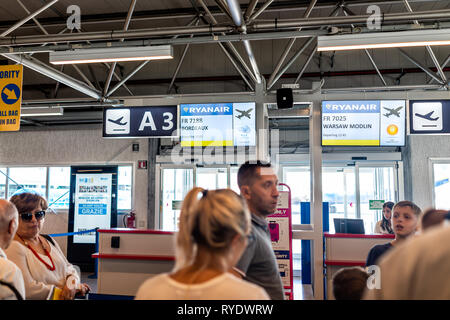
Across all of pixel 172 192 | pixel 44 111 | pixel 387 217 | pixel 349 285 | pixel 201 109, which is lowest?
pixel 349 285

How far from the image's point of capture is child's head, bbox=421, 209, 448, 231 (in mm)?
1045

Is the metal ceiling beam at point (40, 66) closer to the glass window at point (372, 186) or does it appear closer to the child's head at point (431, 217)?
the child's head at point (431, 217)

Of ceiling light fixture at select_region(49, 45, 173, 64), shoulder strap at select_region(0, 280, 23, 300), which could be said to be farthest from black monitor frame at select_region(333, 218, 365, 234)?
shoulder strap at select_region(0, 280, 23, 300)

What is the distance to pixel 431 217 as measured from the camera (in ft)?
3.48

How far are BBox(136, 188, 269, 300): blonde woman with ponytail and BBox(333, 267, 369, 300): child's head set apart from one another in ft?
2.63

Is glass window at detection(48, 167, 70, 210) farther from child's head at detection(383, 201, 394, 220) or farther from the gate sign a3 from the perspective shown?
child's head at detection(383, 201, 394, 220)

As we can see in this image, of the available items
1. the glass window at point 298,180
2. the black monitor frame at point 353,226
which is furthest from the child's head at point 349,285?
the glass window at point 298,180

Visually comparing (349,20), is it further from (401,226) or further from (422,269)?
(422,269)

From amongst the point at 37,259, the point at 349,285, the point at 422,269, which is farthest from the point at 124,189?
the point at 422,269

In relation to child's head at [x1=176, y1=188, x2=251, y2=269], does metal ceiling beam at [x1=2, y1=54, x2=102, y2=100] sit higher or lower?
higher

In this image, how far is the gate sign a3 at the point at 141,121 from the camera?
5258 mm

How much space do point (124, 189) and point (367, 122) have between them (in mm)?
6789

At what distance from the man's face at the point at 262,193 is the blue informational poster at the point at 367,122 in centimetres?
276
